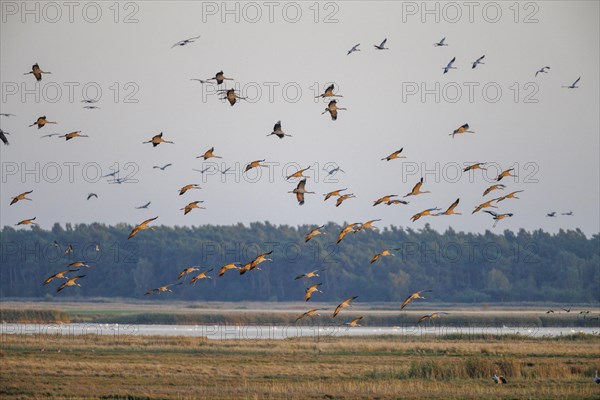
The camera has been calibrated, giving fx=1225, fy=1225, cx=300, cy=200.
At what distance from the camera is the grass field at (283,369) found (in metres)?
47.8

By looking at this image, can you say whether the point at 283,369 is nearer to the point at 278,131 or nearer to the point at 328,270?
the point at 278,131

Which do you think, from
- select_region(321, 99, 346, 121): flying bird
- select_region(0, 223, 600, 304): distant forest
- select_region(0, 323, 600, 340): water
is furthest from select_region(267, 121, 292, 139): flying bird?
select_region(0, 223, 600, 304): distant forest

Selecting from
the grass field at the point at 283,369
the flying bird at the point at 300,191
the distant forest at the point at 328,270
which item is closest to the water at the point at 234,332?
the grass field at the point at 283,369

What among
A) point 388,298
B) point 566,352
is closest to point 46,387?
point 566,352

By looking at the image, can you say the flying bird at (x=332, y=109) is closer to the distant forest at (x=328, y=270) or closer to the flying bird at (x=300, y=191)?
the flying bird at (x=300, y=191)

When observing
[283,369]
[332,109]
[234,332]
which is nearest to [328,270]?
[234,332]

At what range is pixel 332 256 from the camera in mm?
188875

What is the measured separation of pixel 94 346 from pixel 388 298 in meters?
114

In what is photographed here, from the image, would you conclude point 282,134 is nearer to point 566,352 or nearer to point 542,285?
point 566,352

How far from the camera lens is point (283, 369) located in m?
57.1

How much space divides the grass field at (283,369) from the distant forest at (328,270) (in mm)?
103248

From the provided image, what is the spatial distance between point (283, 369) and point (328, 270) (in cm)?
12926

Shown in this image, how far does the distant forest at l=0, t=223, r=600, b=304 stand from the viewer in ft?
590

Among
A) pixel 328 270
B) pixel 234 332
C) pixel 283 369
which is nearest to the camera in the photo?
pixel 283 369
